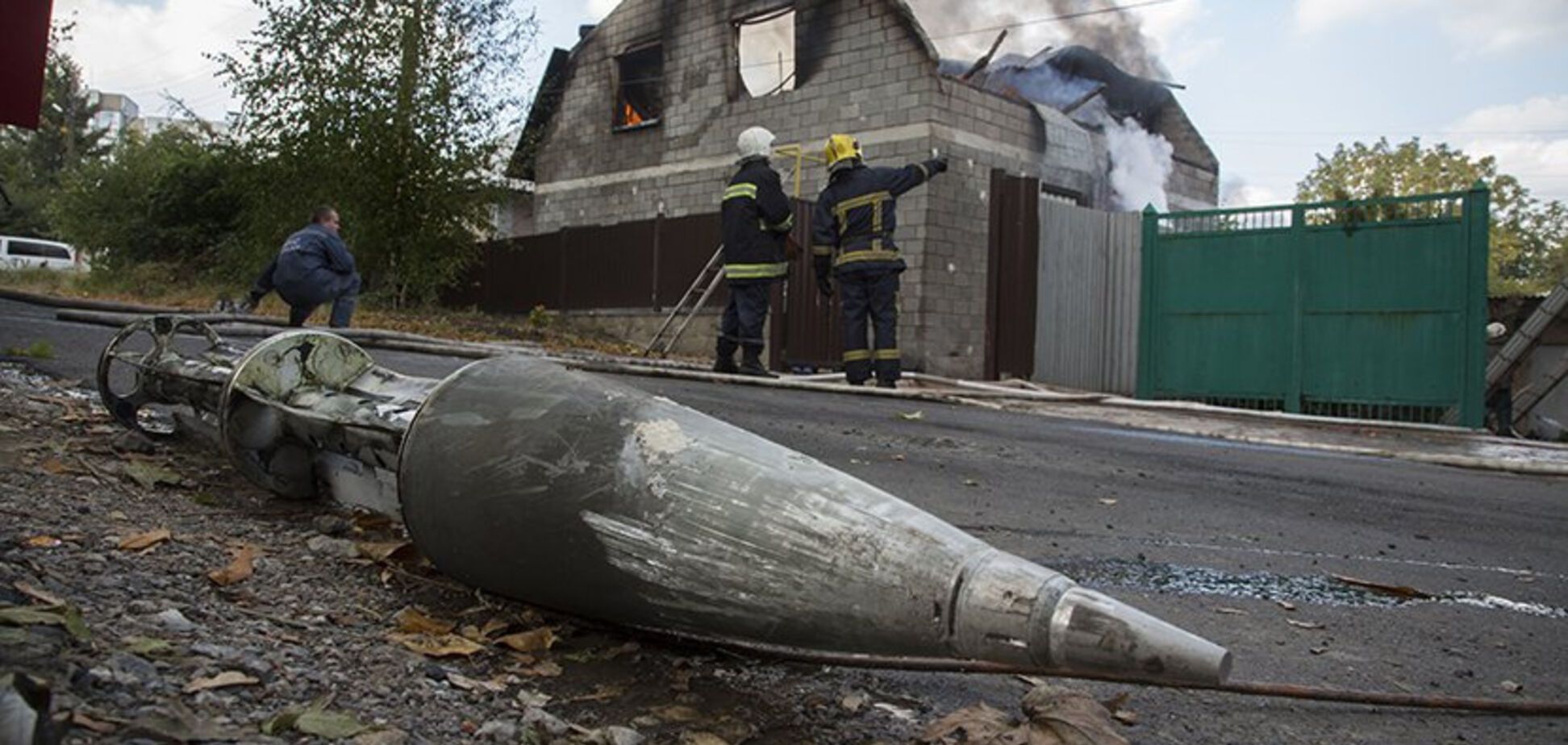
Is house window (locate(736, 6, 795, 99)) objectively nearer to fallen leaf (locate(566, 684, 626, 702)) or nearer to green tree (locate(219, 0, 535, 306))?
green tree (locate(219, 0, 535, 306))

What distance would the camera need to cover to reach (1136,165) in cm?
1659

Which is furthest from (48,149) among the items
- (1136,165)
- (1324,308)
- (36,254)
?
(1324,308)

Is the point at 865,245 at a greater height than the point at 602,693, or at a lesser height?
greater

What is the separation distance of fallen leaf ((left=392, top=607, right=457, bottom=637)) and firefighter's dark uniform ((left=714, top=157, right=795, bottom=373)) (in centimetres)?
612

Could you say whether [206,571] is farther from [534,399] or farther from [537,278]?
[537,278]

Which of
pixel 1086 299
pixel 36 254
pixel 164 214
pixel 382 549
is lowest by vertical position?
pixel 382 549

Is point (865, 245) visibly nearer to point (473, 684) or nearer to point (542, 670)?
point (542, 670)

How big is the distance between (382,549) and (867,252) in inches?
232

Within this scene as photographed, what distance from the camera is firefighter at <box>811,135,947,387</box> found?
8102 mm

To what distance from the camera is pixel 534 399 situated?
1.98 metres

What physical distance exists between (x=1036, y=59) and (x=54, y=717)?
18639 millimetres

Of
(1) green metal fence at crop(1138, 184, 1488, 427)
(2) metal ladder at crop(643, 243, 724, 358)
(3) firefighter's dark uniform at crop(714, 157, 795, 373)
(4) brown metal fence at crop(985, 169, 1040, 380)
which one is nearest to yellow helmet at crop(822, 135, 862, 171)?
(3) firefighter's dark uniform at crop(714, 157, 795, 373)

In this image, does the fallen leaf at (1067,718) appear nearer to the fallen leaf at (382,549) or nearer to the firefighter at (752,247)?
the fallen leaf at (382,549)

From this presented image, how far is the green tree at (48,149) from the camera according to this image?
1507 inches
